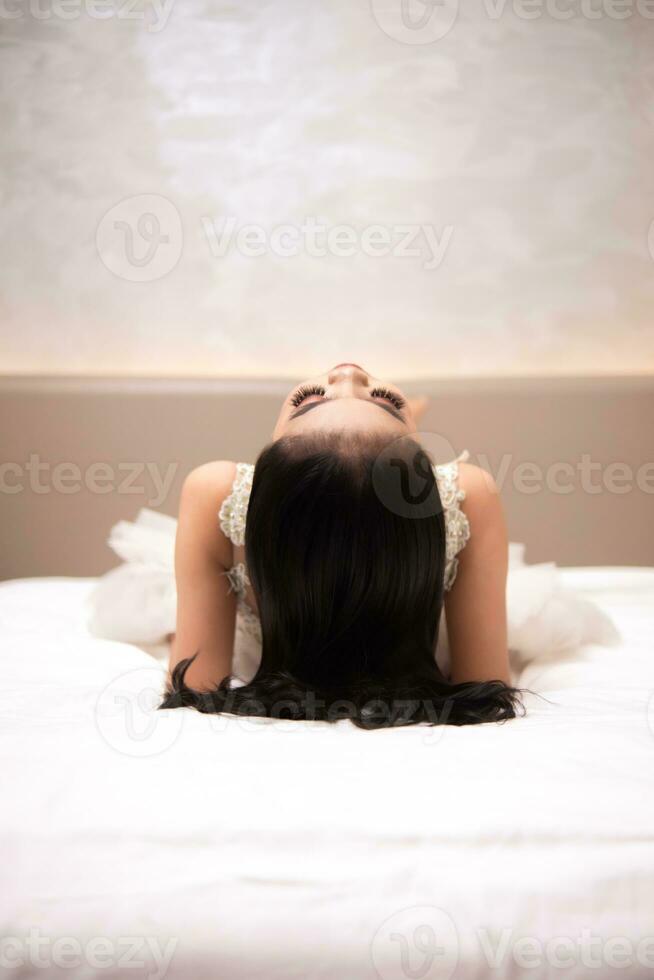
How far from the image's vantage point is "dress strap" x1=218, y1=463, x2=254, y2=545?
3.97ft

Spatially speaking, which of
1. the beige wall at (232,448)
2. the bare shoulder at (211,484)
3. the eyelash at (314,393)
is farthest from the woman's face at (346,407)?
the beige wall at (232,448)

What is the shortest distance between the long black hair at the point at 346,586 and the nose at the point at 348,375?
246 mm

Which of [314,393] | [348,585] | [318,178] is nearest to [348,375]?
[314,393]

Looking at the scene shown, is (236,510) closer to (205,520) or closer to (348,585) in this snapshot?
(205,520)

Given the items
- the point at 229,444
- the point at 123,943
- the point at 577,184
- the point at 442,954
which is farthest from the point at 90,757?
the point at 577,184

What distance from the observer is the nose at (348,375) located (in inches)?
49.1

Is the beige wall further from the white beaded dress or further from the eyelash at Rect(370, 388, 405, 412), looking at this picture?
the eyelash at Rect(370, 388, 405, 412)

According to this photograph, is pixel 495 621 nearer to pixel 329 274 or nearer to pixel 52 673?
pixel 52 673

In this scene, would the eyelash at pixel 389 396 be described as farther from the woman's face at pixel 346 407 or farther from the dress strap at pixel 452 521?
the dress strap at pixel 452 521

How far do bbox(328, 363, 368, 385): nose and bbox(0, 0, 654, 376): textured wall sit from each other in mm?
982

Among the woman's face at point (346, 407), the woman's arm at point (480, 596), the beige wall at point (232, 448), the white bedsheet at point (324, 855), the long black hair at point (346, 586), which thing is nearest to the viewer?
the white bedsheet at point (324, 855)

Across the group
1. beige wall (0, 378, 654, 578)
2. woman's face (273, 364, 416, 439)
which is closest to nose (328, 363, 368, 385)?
woman's face (273, 364, 416, 439)

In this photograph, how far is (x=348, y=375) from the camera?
1248mm

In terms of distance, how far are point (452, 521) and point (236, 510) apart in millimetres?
332
